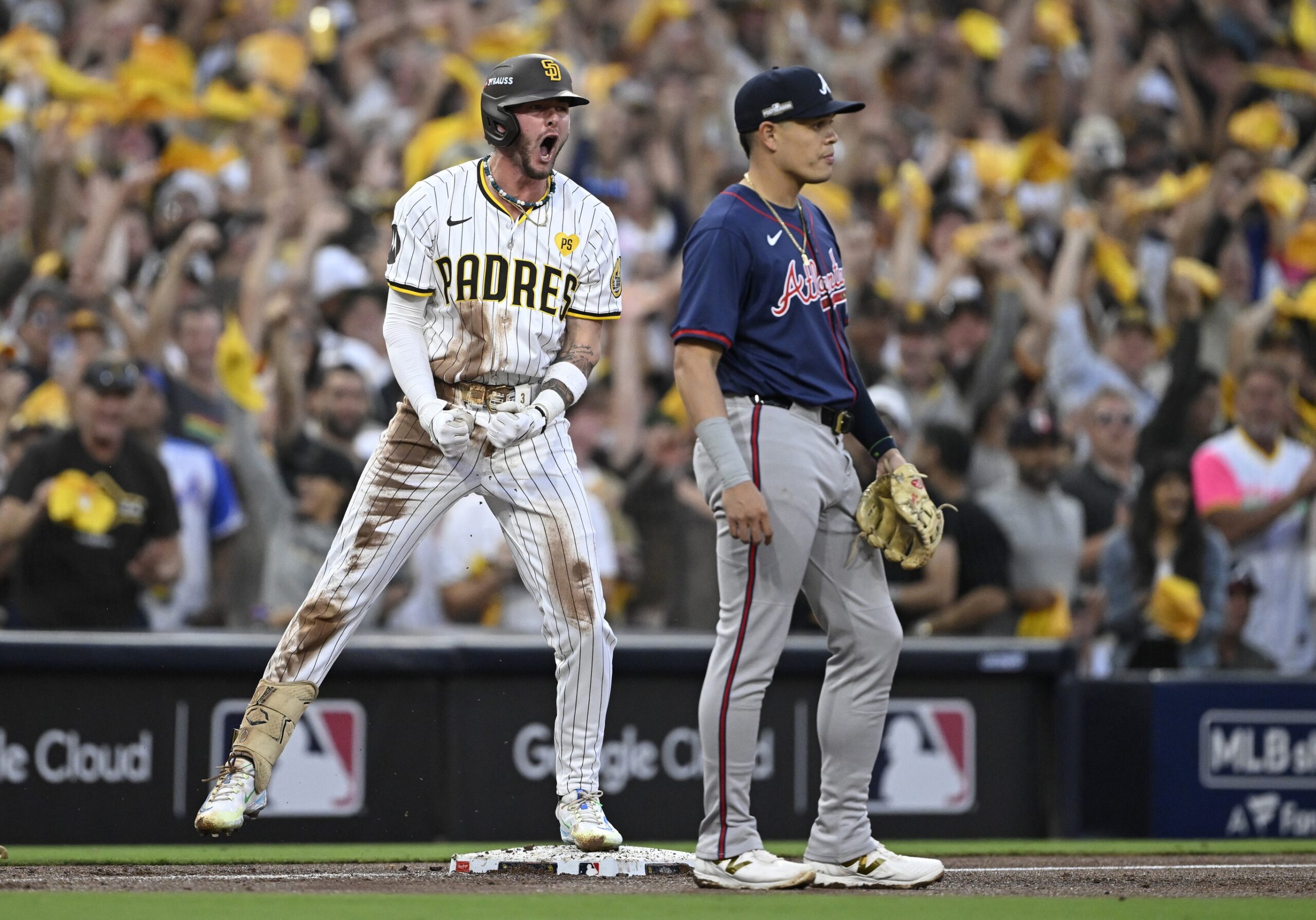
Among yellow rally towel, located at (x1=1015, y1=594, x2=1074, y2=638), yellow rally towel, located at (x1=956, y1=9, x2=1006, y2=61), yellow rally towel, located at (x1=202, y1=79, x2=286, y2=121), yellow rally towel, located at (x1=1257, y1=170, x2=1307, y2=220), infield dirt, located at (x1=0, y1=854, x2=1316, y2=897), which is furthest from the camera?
yellow rally towel, located at (x1=956, y1=9, x2=1006, y2=61)

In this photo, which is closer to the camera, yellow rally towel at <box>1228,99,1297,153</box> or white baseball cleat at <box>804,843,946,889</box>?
white baseball cleat at <box>804,843,946,889</box>

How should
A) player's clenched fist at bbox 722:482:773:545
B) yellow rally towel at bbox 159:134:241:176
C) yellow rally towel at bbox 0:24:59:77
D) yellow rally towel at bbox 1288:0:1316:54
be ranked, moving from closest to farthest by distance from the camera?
player's clenched fist at bbox 722:482:773:545 → yellow rally towel at bbox 159:134:241:176 → yellow rally towel at bbox 0:24:59:77 → yellow rally towel at bbox 1288:0:1316:54

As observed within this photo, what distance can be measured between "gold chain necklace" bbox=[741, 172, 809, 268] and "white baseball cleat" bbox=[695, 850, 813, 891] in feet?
5.80

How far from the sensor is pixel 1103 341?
12445mm

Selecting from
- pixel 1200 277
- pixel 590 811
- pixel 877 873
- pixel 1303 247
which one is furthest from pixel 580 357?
pixel 1303 247

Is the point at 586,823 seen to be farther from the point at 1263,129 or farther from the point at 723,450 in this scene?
the point at 1263,129

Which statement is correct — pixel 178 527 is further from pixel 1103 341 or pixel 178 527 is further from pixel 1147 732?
pixel 1103 341

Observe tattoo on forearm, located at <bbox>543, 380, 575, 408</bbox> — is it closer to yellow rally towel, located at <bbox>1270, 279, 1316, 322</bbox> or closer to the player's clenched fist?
the player's clenched fist

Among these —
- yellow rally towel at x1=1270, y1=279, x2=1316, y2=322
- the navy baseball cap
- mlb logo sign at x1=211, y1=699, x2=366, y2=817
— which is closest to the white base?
mlb logo sign at x1=211, y1=699, x2=366, y2=817

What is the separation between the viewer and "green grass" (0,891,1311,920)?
4770mm

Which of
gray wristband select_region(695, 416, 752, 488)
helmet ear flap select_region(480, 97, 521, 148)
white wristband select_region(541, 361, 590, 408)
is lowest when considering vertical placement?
gray wristband select_region(695, 416, 752, 488)

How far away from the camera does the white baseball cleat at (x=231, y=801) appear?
5.64 m

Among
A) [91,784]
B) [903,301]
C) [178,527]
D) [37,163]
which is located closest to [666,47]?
[903,301]

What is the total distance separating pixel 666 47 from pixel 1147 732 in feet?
25.1
